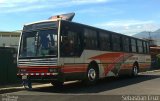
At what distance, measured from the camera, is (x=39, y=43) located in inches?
656

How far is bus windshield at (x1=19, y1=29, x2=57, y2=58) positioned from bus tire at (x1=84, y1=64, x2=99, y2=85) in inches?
112

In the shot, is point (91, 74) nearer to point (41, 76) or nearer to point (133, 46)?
point (41, 76)

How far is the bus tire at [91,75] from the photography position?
18505 mm

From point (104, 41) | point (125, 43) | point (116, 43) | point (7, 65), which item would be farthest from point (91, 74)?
point (125, 43)

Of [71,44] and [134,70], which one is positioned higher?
[71,44]

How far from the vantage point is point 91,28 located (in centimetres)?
1947

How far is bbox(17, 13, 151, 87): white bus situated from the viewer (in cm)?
1619

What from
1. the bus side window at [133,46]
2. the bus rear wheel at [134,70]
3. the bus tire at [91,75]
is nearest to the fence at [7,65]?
the bus tire at [91,75]

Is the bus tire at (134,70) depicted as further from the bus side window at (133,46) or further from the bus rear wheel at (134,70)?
the bus side window at (133,46)

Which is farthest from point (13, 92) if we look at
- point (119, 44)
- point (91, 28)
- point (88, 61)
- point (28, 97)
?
point (119, 44)

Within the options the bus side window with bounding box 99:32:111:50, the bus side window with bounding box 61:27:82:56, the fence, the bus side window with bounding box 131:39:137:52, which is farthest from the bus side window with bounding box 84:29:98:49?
the bus side window with bounding box 131:39:137:52

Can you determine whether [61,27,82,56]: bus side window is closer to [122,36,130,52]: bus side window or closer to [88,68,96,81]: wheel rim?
[88,68,96,81]: wheel rim

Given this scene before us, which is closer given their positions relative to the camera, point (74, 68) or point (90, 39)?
point (74, 68)

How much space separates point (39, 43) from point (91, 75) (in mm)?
3545
